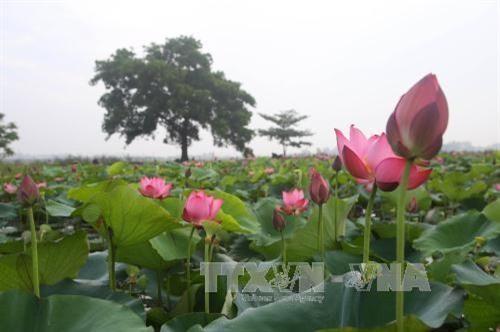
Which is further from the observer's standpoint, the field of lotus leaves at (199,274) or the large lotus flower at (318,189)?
the large lotus flower at (318,189)

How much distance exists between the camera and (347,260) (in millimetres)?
836

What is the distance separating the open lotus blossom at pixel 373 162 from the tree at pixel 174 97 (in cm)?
2090

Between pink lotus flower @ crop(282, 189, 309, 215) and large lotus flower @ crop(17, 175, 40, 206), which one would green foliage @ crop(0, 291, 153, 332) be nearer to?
large lotus flower @ crop(17, 175, 40, 206)

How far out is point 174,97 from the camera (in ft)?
69.8

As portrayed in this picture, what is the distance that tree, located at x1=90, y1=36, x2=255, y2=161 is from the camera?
2139 cm

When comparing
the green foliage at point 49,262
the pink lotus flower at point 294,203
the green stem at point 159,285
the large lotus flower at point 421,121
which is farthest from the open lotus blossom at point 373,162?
the pink lotus flower at point 294,203

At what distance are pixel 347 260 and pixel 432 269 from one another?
0.49 feet

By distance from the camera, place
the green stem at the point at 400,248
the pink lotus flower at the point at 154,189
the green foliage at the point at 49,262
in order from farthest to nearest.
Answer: the pink lotus flower at the point at 154,189
the green foliage at the point at 49,262
the green stem at the point at 400,248

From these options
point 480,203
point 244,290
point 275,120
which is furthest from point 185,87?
point 244,290

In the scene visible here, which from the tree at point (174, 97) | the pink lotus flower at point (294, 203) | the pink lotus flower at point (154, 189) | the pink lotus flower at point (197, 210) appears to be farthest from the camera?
the tree at point (174, 97)

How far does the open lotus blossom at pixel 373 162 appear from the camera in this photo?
47 cm

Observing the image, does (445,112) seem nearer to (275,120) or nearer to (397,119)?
(397,119)

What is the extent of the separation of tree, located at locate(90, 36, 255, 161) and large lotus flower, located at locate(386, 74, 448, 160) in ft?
69.0

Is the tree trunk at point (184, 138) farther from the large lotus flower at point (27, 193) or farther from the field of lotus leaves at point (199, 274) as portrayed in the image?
the large lotus flower at point (27, 193)
